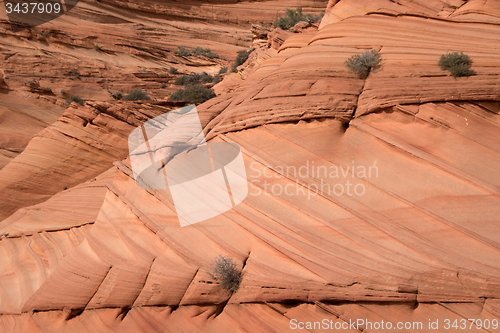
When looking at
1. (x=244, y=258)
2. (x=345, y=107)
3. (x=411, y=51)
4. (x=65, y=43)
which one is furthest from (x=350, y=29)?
(x=65, y=43)

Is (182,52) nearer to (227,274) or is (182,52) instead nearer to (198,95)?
(198,95)

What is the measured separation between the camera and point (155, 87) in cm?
2122

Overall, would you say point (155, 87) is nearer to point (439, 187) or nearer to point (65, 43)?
point (65, 43)

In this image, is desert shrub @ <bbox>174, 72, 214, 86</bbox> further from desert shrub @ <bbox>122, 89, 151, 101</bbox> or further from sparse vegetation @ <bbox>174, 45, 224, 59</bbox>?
sparse vegetation @ <bbox>174, 45, 224, 59</bbox>

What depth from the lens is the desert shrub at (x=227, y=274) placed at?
207 inches

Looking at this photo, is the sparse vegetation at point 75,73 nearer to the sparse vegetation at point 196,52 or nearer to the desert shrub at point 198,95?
the sparse vegetation at point 196,52

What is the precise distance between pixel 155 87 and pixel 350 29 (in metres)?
15.6

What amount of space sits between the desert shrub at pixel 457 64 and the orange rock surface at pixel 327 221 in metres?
0.18

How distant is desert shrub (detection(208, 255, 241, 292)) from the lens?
17.3 ft

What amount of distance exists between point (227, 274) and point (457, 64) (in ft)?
20.2

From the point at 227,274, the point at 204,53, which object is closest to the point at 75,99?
the point at 204,53

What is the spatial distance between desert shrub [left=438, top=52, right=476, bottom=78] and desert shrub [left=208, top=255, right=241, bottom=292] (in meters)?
5.77

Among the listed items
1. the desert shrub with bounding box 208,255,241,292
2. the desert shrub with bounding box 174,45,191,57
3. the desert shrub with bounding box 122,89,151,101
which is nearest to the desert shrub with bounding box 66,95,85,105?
the desert shrub with bounding box 122,89,151,101

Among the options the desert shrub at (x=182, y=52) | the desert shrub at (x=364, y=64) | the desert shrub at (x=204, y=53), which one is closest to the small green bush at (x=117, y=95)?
the desert shrub at (x=182, y=52)
